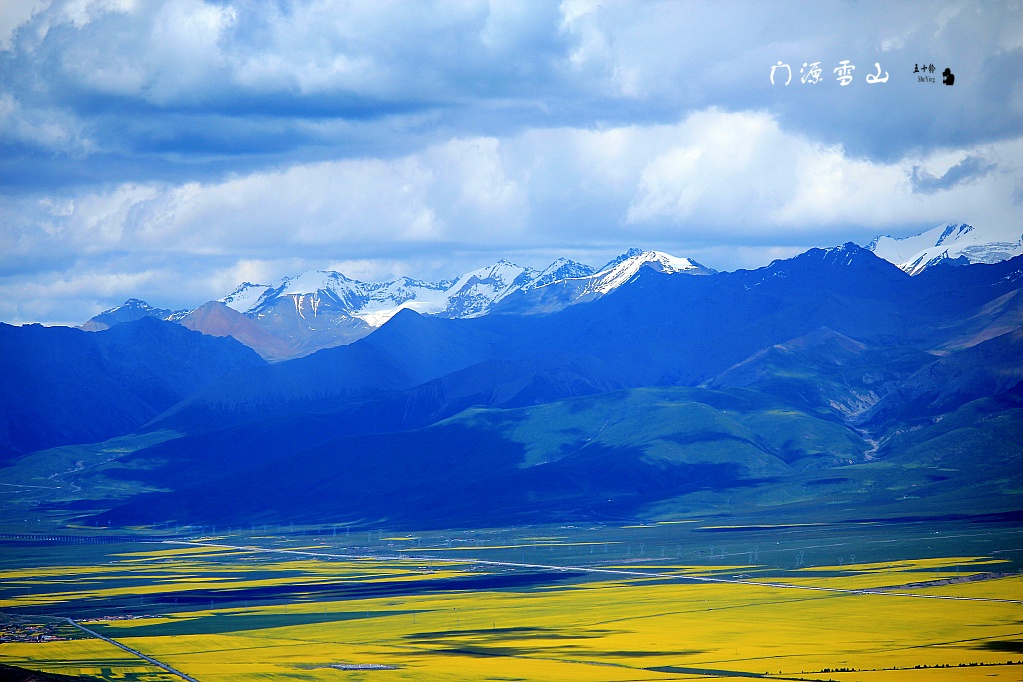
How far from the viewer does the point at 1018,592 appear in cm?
18662

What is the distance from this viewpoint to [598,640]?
162m

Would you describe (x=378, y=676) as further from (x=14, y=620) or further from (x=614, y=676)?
(x=14, y=620)

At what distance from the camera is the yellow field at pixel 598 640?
139375 millimetres

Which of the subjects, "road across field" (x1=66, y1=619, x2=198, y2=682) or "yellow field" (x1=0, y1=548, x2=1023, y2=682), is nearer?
"yellow field" (x1=0, y1=548, x2=1023, y2=682)

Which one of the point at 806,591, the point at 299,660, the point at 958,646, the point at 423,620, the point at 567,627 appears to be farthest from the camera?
the point at 806,591

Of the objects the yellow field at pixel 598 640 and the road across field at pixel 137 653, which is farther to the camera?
the road across field at pixel 137 653

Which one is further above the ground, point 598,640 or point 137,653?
point 598,640

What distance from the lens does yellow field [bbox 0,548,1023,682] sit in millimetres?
139375

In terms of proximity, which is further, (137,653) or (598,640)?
(137,653)

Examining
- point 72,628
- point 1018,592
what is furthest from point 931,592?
point 72,628

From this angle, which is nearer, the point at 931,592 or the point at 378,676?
the point at 378,676

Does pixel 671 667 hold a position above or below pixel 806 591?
below

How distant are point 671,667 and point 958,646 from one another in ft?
97.8

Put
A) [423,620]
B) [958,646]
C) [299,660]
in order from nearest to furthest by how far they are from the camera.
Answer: [958,646] < [299,660] < [423,620]
